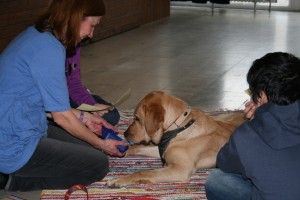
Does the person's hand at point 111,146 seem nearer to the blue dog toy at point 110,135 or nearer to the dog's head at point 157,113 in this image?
the blue dog toy at point 110,135

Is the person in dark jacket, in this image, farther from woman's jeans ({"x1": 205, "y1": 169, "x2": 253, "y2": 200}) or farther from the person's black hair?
woman's jeans ({"x1": 205, "y1": 169, "x2": 253, "y2": 200})

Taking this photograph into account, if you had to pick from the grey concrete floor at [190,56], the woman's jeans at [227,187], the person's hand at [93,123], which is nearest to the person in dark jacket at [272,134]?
the woman's jeans at [227,187]

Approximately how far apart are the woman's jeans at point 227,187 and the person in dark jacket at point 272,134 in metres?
0.34

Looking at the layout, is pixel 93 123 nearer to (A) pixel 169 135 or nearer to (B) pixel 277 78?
(A) pixel 169 135

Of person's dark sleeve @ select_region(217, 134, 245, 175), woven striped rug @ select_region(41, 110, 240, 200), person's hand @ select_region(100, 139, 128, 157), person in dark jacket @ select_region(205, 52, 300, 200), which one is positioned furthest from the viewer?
woven striped rug @ select_region(41, 110, 240, 200)

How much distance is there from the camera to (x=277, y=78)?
2.47m

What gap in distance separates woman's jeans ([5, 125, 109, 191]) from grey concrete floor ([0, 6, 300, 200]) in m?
0.11

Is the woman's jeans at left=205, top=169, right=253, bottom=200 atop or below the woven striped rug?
atop

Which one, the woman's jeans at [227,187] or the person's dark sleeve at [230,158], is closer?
the person's dark sleeve at [230,158]

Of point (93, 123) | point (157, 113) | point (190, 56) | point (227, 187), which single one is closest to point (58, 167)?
point (93, 123)

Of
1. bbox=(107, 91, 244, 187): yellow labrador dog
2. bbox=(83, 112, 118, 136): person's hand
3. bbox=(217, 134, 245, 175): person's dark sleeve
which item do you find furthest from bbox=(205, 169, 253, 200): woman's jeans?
bbox=(83, 112, 118, 136): person's hand

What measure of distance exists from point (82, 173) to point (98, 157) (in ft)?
0.50

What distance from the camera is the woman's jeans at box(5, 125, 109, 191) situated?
350 cm

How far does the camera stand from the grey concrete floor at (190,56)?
6.42 meters
